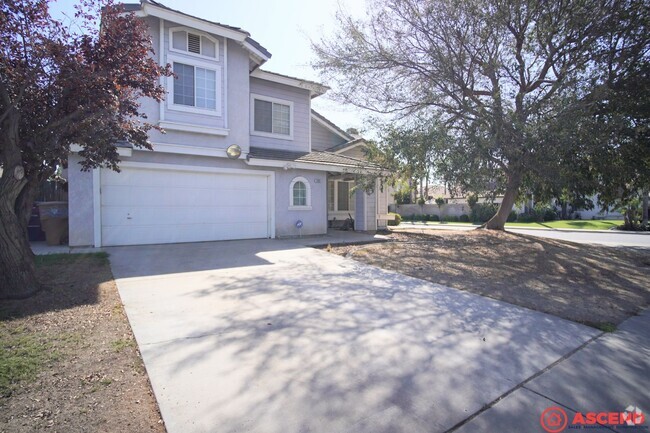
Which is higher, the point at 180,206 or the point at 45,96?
the point at 45,96

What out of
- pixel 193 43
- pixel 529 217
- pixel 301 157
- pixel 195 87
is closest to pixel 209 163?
pixel 195 87

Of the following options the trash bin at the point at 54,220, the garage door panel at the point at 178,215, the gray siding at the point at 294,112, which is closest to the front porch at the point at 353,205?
the gray siding at the point at 294,112

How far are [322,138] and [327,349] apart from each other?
16.1 meters

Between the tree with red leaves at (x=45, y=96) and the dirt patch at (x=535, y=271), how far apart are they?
255 inches

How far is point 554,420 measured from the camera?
2.80 metres

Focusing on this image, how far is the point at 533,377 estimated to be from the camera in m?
3.46

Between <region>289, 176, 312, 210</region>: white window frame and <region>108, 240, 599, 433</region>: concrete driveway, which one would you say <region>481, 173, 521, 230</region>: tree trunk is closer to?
<region>289, 176, 312, 210</region>: white window frame

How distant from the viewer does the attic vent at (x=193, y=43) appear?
11.6 m

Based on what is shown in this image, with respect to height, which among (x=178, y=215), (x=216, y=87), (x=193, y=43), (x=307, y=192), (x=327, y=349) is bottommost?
(x=327, y=349)

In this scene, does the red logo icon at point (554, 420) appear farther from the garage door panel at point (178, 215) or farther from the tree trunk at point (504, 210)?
the tree trunk at point (504, 210)

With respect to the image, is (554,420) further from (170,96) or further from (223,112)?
(170,96)

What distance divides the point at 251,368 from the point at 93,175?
931 centimetres

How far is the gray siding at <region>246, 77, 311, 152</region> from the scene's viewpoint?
46.3 ft

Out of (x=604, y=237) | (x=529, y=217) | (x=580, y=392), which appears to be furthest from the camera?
(x=529, y=217)
